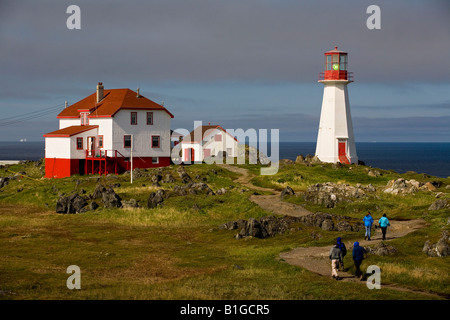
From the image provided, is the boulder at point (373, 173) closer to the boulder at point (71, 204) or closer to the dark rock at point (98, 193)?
the dark rock at point (98, 193)

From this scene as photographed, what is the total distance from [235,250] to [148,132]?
132 ft

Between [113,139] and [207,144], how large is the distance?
1670 cm

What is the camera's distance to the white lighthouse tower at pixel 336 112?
2788 inches

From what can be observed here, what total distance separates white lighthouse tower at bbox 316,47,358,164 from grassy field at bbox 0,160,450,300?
33.9 ft

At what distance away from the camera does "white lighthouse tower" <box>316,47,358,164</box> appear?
2788 inches

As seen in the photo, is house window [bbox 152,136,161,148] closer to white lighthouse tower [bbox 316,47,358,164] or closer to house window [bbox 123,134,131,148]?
house window [bbox 123,134,131,148]

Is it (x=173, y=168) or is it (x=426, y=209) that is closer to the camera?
(x=426, y=209)

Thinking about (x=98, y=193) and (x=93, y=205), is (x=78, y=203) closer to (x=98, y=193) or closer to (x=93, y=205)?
(x=93, y=205)

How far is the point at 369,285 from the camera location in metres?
24.1
